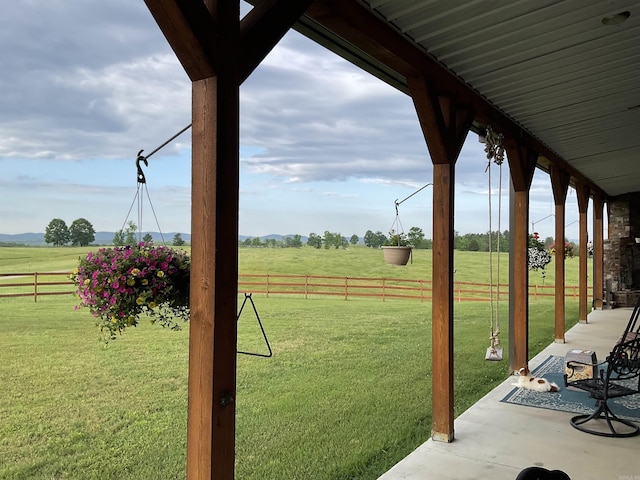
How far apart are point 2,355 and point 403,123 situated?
30191 mm

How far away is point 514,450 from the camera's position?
9.83 feet

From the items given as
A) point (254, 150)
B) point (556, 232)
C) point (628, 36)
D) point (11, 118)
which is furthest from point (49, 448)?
point (254, 150)

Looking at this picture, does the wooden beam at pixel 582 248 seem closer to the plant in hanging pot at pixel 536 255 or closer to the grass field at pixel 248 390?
the grass field at pixel 248 390

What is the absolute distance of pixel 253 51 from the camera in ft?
5.15

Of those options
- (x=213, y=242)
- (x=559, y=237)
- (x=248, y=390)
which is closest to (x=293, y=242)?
(x=559, y=237)

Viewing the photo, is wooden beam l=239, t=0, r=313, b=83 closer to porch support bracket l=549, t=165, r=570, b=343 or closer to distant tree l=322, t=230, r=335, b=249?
porch support bracket l=549, t=165, r=570, b=343

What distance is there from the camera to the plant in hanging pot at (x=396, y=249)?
13.4 feet

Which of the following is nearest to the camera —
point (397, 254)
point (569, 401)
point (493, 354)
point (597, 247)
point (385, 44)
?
point (385, 44)

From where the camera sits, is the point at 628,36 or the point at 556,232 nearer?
the point at 628,36

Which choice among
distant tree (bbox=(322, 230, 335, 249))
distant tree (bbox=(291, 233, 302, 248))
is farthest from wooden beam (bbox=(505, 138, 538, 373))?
distant tree (bbox=(322, 230, 335, 249))

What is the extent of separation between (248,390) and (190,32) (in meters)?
4.83

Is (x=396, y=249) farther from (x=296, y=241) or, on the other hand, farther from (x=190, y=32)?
(x=296, y=241)

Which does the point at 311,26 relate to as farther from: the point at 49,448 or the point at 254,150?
the point at 254,150

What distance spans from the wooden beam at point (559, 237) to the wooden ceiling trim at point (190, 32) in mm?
5610
